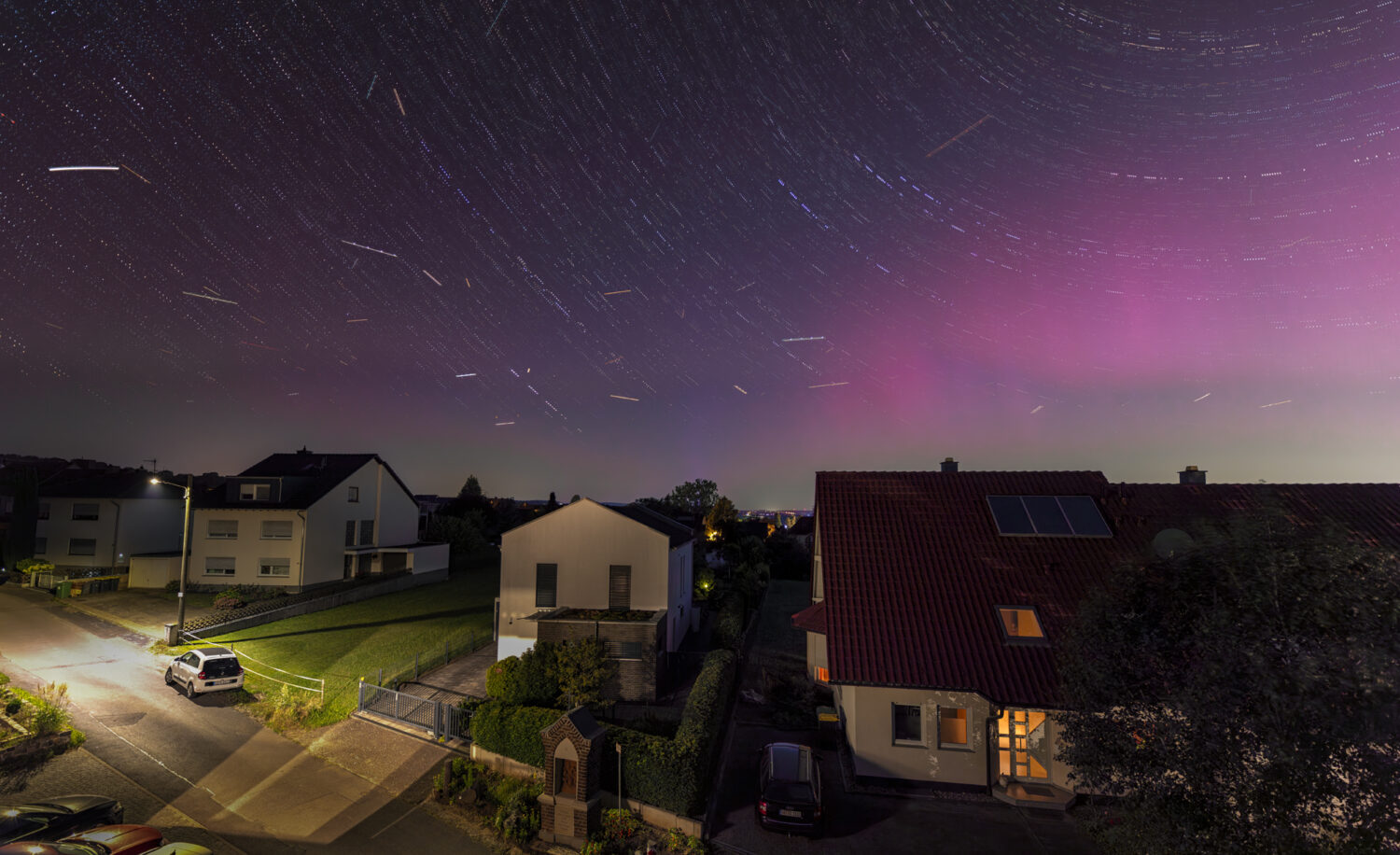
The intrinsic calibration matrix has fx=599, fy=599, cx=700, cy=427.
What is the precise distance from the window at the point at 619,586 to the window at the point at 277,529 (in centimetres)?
2864

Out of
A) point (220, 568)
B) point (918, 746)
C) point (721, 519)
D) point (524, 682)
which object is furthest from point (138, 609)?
point (721, 519)

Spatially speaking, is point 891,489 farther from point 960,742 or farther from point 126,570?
point 126,570

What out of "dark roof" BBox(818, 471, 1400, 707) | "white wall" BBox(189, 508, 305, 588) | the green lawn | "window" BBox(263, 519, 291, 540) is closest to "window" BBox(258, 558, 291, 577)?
"white wall" BBox(189, 508, 305, 588)

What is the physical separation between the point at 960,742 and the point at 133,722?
81.9 ft

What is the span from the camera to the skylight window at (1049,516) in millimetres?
20188

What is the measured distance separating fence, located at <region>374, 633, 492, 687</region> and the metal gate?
118cm

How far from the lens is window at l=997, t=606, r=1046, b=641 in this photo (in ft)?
54.7

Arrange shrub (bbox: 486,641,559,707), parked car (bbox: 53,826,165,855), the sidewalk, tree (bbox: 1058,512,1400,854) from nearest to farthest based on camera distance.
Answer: tree (bbox: 1058,512,1400,854), parked car (bbox: 53,826,165,855), shrub (bbox: 486,641,559,707), the sidewalk

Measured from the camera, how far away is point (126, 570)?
1801 inches

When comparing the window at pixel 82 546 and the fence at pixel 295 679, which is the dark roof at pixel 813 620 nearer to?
the fence at pixel 295 679

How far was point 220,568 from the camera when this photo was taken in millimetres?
41469

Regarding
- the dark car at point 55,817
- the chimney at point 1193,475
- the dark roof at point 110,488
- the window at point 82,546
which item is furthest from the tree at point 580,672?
the window at point 82,546

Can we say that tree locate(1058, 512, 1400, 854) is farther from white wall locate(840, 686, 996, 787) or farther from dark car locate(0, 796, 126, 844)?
dark car locate(0, 796, 126, 844)

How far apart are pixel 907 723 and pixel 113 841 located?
1738cm
